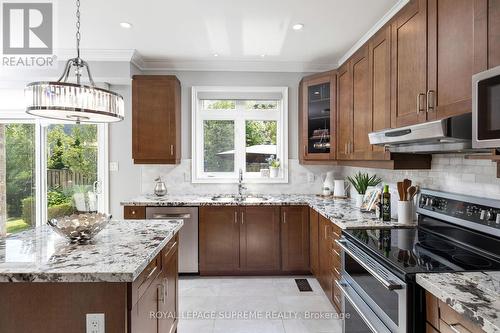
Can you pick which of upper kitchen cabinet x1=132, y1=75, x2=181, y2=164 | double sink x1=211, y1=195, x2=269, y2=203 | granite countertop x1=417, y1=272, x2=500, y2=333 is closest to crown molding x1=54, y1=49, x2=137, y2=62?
upper kitchen cabinet x1=132, y1=75, x2=181, y2=164

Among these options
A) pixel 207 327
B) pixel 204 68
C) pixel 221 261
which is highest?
pixel 204 68

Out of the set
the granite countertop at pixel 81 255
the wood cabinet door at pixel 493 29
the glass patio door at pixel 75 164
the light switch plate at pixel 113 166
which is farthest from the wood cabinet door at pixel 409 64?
the glass patio door at pixel 75 164

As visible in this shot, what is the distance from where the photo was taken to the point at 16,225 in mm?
4023

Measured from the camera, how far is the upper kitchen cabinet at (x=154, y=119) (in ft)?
11.7

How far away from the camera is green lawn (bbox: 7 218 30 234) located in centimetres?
400

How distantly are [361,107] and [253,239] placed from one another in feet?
5.94

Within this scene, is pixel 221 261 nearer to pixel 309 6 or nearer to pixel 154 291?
pixel 154 291

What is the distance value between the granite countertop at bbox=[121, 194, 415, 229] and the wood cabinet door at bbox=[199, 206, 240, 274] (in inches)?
5.5

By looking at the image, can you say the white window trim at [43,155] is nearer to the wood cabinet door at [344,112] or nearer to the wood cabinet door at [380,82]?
the wood cabinet door at [344,112]

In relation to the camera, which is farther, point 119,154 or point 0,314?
point 119,154

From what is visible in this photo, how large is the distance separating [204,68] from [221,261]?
7.92ft

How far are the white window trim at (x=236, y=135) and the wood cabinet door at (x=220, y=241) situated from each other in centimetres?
70

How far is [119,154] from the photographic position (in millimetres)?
3895

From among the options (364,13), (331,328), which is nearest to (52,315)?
(331,328)
